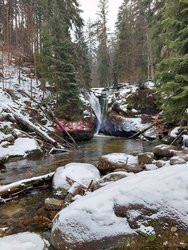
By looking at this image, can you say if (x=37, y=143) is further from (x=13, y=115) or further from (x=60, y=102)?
(x=60, y=102)

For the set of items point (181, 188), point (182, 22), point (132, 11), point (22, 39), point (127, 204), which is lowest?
point (127, 204)

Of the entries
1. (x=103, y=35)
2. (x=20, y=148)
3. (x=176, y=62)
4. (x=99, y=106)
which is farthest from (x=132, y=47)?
(x=20, y=148)

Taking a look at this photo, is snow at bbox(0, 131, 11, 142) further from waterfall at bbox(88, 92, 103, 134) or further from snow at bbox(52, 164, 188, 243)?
waterfall at bbox(88, 92, 103, 134)

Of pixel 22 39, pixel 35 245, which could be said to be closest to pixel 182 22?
pixel 35 245

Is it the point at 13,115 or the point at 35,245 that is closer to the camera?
the point at 35,245

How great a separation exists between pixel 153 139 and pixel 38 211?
455 inches

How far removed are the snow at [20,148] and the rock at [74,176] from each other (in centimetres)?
423

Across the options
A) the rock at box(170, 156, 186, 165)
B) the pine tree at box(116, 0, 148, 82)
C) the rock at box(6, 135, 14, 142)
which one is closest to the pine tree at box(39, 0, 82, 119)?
the rock at box(6, 135, 14, 142)

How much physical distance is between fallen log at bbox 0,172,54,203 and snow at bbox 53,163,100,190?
42 cm

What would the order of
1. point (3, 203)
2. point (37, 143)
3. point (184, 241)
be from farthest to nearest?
point (37, 143), point (3, 203), point (184, 241)

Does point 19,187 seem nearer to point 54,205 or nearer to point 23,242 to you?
point 54,205

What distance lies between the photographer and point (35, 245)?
146 inches

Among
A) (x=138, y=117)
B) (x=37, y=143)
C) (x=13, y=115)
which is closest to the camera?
(x=37, y=143)

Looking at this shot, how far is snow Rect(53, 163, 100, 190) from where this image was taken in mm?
6105
